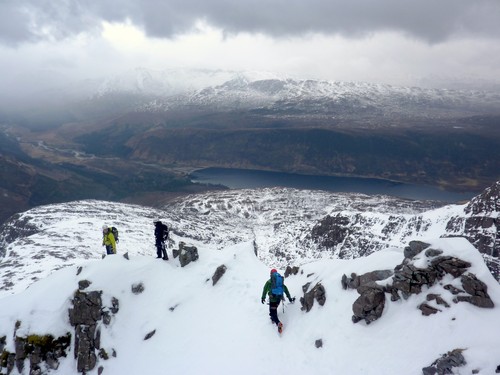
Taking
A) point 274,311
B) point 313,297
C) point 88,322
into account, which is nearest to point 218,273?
point 274,311

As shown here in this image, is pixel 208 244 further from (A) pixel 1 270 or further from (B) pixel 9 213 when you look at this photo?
(B) pixel 9 213

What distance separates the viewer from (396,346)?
52.1ft

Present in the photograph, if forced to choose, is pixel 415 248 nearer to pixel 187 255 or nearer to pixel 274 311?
pixel 274 311

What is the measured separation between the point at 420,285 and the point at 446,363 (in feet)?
14.9

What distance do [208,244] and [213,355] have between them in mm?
106490

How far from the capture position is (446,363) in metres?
13.6

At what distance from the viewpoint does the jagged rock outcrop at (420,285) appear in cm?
1652

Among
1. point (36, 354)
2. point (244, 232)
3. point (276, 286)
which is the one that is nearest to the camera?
point (276, 286)

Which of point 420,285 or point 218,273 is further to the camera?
point 218,273

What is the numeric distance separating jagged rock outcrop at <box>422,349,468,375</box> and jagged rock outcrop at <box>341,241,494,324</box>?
2624 millimetres

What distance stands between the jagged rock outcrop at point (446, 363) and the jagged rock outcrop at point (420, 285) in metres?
2.62

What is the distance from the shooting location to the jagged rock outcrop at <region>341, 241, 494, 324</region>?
54.2ft

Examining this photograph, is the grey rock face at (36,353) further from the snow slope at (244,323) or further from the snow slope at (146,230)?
the snow slope at (146,230)

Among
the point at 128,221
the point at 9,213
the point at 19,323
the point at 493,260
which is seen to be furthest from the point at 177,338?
the point at 9,213
